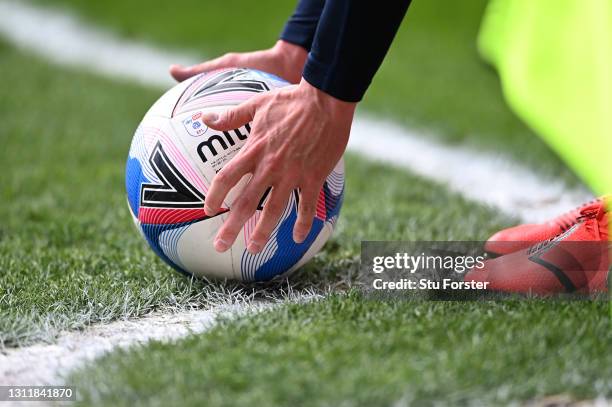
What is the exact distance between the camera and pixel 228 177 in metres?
2.31

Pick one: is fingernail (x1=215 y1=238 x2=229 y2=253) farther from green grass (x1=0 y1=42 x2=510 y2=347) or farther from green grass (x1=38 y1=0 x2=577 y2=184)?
green grass (x1=38 y1=0 x2=577 y2=184)

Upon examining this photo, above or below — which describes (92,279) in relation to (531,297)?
below

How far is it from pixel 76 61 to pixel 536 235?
25.1 ft

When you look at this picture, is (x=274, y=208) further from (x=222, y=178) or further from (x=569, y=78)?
(x=569, y=78)

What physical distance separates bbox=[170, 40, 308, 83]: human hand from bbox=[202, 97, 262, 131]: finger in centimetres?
62

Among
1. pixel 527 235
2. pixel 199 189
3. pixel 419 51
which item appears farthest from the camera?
pixel 419 51

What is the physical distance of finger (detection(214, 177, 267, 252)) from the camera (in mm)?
2291

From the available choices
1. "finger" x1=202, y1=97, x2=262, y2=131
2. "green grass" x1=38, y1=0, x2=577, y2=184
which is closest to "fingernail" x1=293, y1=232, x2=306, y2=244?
"finger" x1=202, y1=97, x2=262, y2=131

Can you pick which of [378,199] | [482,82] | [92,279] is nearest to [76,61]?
[482,82]

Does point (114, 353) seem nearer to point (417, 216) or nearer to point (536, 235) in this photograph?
point (536, 235)

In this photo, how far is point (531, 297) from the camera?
2.50m

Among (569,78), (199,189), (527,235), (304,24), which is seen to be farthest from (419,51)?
(199,189)

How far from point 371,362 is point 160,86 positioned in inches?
253

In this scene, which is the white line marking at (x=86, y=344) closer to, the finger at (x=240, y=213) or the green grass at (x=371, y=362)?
the green grass at (x=371, y=362)
